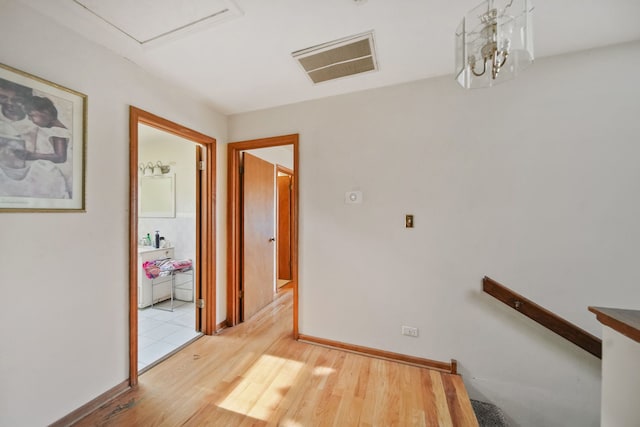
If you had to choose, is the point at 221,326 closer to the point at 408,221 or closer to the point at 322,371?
the point at 322,371

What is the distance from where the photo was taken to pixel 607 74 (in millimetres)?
1596

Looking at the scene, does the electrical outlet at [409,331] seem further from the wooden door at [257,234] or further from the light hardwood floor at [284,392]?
the wooden door at [257,234]

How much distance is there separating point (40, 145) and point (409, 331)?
2.77 m

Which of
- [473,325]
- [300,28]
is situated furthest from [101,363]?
[473,325]

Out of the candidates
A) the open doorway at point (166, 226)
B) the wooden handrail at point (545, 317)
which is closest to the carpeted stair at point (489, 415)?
the wooden handrail at point (545, 317)

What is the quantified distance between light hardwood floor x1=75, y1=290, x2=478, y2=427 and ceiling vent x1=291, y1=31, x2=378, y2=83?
7.84 ft

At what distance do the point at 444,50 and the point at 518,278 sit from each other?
1.73 m

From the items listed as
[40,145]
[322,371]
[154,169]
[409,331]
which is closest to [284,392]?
[322,371]

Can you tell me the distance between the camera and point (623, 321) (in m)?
0.84

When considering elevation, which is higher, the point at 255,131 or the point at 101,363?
the point at 255,131

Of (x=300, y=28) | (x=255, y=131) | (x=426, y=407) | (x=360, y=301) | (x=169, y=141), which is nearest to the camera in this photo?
(x=300, y=28)

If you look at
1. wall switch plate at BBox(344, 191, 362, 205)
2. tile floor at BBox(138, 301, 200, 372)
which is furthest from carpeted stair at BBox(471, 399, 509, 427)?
tile floor at BBox(138, 301, 200, 372)

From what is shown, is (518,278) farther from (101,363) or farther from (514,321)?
(101,363)

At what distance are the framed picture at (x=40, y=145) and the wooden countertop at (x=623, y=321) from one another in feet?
8.72
